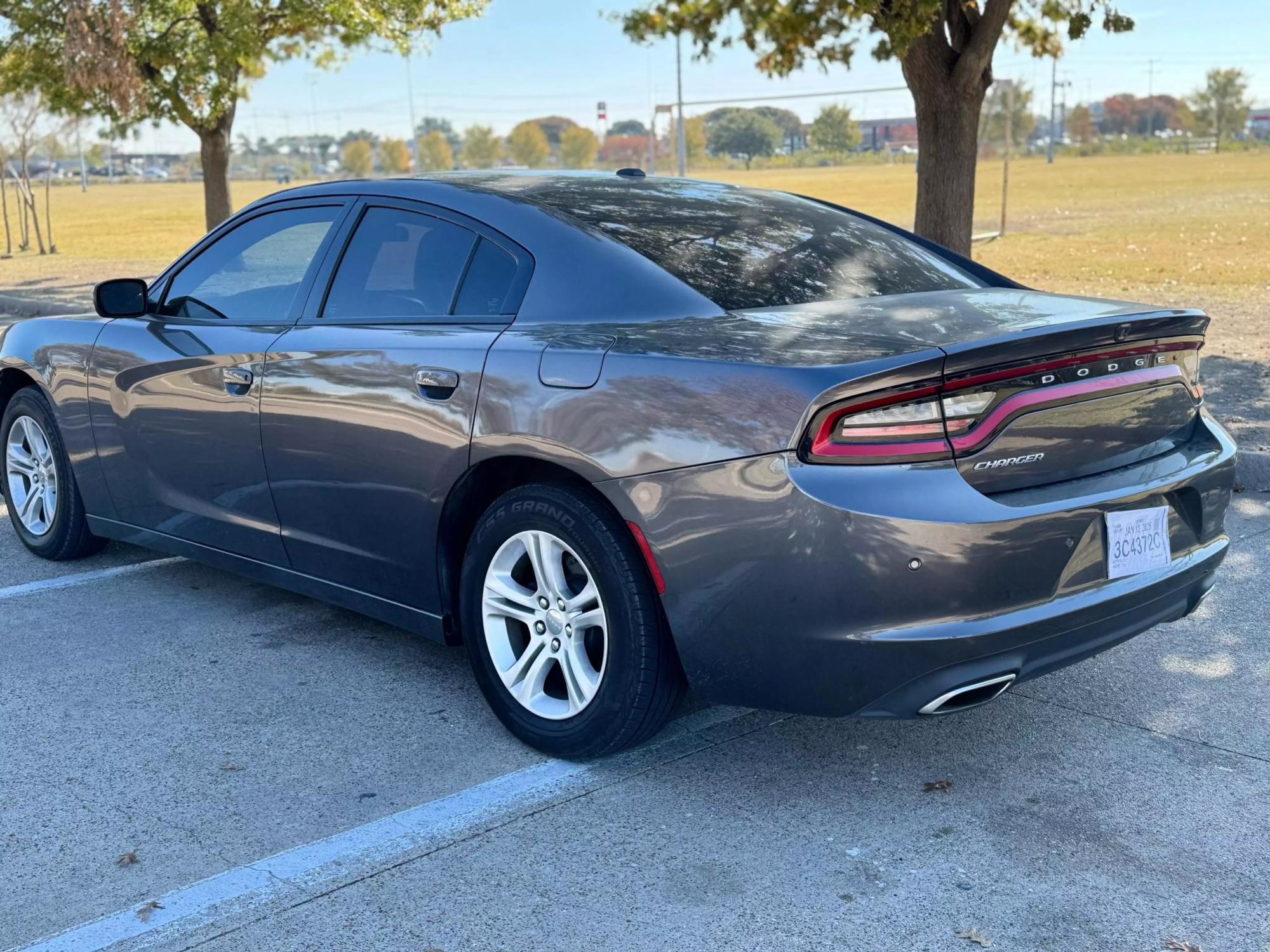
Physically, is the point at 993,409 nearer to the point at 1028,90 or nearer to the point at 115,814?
the point at 115,814

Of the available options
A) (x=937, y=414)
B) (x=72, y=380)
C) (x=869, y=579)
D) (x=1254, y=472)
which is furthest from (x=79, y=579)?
(x=1254, y=472)

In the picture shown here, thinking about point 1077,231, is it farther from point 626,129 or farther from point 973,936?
point 626,129

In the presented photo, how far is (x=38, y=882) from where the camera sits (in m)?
3.07

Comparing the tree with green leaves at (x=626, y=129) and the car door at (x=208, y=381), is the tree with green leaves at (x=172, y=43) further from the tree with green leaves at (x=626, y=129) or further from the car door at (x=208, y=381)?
the tree with green leaves at (x=626, y=129)

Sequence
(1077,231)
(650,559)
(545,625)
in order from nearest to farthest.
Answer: (650,559) → (545,625) → (1077,231)

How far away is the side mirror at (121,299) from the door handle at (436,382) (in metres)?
1.75

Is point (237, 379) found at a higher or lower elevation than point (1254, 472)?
higher

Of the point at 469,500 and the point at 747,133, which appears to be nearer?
the point at 469,500

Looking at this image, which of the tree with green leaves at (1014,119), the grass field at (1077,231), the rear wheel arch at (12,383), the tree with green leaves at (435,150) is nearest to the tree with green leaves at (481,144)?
the tree with green leaves at (435,150)

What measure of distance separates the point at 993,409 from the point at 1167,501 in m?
0.68

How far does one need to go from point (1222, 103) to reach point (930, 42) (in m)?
134

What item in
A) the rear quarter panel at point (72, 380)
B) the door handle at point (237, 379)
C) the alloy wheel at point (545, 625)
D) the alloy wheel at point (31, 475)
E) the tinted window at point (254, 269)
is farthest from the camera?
the alloy wheel at point (31, 475)

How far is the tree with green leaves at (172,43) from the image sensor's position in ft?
50.6

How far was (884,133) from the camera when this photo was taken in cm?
14475
